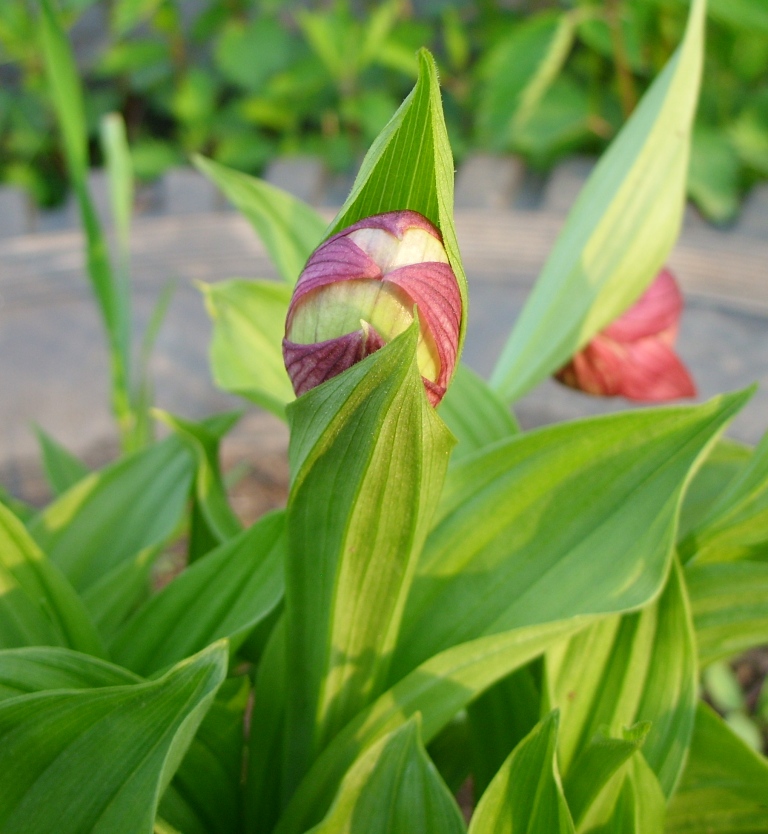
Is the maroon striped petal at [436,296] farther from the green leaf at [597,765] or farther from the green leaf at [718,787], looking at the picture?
the green leaf at [718,787]

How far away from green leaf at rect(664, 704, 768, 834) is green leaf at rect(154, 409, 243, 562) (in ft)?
1.09

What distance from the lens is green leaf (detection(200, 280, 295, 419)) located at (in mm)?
647

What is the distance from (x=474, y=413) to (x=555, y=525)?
17cm

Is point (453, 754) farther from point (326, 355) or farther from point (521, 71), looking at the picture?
point (521, 71)

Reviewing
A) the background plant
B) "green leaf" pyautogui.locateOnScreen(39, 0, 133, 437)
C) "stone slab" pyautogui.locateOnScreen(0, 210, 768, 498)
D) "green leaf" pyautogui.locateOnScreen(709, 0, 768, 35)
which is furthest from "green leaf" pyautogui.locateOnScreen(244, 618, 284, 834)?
"green leaf" pyautogui.locateOnScreen(709, 0, 768, 35)

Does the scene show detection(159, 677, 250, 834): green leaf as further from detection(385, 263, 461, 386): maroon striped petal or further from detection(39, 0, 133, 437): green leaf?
detection(39, 0, 133, 437): green leaf

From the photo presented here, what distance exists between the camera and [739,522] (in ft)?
1.49

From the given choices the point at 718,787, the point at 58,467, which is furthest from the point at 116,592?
the point at 718,787

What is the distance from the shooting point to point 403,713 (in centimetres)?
42

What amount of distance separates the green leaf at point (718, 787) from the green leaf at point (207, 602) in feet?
0.90

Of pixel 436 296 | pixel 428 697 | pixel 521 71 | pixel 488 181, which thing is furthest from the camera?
pixel 488 181

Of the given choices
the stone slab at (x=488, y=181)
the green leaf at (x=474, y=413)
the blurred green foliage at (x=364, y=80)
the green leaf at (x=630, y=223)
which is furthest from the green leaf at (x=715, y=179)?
the green leaf at (x=474, y=413)

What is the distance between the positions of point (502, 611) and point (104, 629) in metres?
0.27

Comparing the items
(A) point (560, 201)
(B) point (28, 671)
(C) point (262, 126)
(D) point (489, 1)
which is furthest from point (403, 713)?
(D) point (489, 1)
